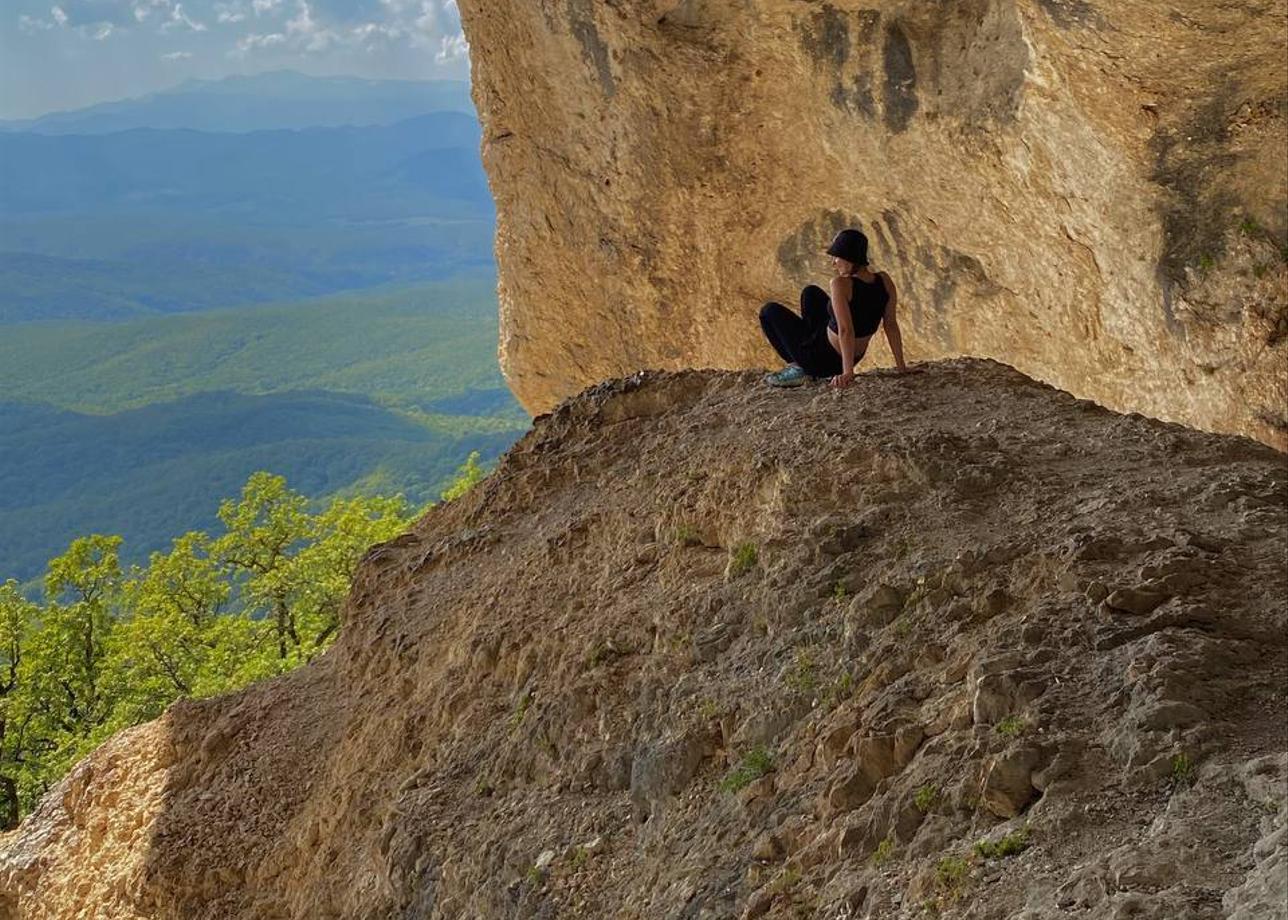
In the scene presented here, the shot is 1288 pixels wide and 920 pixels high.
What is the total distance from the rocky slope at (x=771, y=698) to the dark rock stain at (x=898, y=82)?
7.07m

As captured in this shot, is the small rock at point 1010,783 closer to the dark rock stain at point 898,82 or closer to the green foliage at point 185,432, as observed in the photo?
the dark rock stain at point 898,82

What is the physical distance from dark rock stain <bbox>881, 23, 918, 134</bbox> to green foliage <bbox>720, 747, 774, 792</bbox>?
11.7m

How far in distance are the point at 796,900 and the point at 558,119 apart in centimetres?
1667

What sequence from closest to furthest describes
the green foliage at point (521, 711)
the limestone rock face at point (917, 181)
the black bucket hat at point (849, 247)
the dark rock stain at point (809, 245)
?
the green foliage at point (521, 711) → the black bucket hat at point (849, 247) → the limestone rock face at point (917, 181) → the dark rock stain at point (809, 245)

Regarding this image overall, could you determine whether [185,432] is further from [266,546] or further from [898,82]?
[898,82]

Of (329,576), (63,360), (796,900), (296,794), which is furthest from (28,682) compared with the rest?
(63,360)

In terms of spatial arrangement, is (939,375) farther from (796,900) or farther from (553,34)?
(553,34)

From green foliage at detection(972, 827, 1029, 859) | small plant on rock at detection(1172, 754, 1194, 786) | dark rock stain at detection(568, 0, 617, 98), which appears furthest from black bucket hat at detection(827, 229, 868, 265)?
dark rock stain at detection(568, 0, 617, 98)

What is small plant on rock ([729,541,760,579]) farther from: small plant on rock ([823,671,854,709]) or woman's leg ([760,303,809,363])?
woman's leg ([760,303,809,363])

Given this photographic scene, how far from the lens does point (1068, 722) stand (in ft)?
15.3

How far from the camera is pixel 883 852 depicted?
4625mm

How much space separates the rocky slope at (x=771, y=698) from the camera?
442 centimetres

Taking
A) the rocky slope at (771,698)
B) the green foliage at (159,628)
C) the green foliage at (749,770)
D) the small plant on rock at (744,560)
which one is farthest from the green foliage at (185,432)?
the green foliage at (749,770)

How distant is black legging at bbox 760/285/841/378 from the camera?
9.48m
